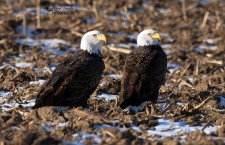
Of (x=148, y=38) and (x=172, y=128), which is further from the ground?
(x=148, y=38)

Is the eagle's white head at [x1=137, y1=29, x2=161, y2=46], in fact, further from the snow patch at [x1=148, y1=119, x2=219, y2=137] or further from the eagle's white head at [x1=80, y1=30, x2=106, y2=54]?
the snow patch at [x1=148, y1=119, x2=219, y2=137]

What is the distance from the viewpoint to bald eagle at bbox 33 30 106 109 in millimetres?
8312

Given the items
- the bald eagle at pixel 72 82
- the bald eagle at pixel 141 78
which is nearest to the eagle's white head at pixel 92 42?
the bald eagle at pixel 72 82

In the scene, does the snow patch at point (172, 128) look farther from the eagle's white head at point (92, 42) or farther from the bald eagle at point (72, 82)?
the eagle's white head at point (92, 42)

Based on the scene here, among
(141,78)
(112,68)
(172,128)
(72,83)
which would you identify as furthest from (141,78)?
(112,68)

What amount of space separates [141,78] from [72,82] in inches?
44.6

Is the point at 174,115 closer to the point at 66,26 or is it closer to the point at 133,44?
the point at 133,44

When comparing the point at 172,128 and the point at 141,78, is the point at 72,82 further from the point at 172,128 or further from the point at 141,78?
the point at 172,128

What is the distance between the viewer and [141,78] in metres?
9.02

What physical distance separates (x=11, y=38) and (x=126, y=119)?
7238 millimetres

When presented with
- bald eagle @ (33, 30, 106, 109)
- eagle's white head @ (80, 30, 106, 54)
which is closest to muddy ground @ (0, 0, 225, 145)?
bald eagle @ (33, 30, 106, 109)

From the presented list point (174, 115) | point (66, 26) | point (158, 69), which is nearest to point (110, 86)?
point (158, 69)

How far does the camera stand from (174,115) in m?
8.18

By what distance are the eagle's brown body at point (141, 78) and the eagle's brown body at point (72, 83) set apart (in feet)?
1.68
